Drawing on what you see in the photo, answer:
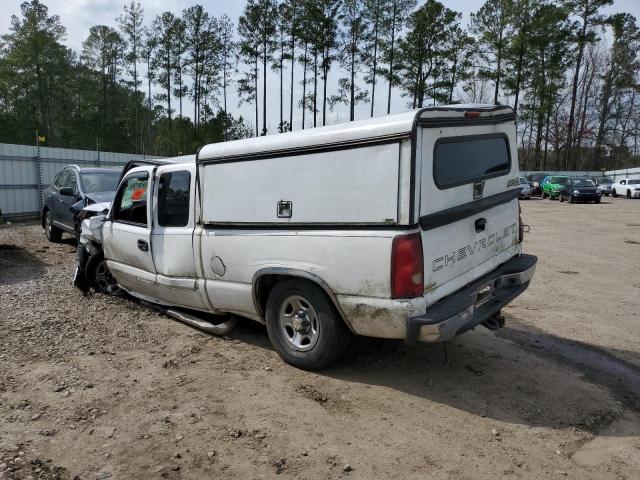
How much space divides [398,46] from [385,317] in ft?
152

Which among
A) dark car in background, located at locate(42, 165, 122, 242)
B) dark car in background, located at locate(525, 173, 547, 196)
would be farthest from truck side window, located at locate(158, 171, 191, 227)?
dark car in background, located at locate(525, 173, 547, 196)

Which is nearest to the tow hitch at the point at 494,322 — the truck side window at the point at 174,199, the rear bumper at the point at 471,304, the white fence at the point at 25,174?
the rear bumper at the point at 471,304

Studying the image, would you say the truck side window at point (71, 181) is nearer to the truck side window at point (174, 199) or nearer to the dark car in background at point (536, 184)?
the truck side window at point (174, 199)

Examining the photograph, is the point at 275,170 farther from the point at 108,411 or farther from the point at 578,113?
the point at 578,113

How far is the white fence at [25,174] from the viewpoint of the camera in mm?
15359

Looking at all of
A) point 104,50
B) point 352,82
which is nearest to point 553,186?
point 352,82

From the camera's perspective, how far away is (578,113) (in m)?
53.3

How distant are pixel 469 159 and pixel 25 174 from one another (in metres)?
16.4

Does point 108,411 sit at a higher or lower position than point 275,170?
lower

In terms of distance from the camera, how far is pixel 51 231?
11.2 m

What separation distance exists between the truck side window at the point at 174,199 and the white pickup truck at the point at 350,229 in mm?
18

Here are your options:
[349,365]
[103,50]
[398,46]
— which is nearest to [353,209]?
[349,365]

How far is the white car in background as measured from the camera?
3378cm

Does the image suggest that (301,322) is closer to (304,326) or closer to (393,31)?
(304,326)
